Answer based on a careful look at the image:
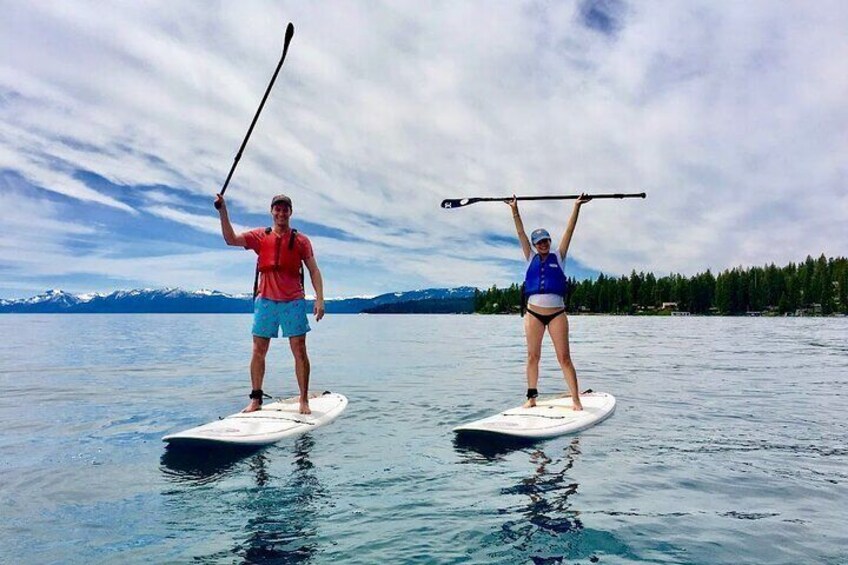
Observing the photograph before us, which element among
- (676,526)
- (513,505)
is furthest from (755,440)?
(513,505)

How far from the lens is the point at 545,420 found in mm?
9477

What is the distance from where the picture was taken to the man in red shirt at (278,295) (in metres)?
9.89

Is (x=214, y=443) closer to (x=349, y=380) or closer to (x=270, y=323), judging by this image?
(x=270, y=323)

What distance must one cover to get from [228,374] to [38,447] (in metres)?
11.7

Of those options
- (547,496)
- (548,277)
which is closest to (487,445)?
(547,496)

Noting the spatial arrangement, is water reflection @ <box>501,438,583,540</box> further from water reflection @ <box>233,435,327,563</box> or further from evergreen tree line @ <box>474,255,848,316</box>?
evergreen tree line @ <box>474,255,848,316</box>

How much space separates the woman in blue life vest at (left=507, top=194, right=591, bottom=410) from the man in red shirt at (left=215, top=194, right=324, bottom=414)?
13.1ft

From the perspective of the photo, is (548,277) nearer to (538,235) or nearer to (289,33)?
(538,235)

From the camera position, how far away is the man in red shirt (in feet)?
32.4

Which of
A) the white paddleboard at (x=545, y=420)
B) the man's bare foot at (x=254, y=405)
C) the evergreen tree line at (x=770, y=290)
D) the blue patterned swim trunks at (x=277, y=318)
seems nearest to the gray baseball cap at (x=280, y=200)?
the blue patterned swim trunks at (x=277, y=318)

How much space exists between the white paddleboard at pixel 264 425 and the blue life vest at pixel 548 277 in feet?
15.5

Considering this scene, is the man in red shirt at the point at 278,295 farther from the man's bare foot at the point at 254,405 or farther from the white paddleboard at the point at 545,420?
the white paddleboard at the point at 545,420

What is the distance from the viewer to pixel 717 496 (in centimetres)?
632

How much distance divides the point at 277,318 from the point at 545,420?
514cm
